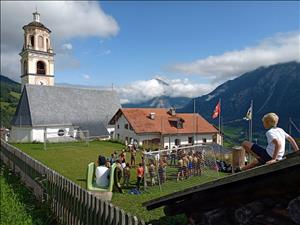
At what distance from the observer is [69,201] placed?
8398 mm

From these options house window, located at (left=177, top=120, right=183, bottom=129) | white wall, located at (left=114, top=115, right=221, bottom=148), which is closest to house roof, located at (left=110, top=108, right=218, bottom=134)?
house window, located at (left=177, top=120, right=183, bottom=129)

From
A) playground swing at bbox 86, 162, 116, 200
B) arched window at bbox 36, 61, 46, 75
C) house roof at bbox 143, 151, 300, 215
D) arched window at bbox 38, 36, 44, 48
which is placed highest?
arched window at bbox 38, 36, 44, 48

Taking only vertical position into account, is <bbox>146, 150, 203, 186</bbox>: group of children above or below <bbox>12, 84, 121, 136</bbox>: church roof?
below

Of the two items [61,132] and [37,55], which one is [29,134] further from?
[37,55]

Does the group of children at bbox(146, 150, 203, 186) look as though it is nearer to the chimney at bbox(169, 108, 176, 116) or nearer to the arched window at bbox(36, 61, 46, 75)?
the chimney at bbox(169, 108, 176, 116)

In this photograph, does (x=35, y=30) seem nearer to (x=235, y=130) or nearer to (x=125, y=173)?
(x=125, y=173)

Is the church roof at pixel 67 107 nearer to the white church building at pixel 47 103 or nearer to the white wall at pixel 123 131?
the white church building at pixel 47 103

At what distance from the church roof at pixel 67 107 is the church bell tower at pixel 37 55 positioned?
4.22 metres

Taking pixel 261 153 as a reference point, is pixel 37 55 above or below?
above

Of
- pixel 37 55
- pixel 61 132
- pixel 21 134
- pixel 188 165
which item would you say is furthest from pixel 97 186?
pixel 37 55

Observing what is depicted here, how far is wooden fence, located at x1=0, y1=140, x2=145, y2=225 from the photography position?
5828 millimetres

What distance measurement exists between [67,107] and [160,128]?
1661 centimetres

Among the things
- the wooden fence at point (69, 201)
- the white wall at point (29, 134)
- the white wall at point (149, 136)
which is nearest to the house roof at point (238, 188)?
the wooden fence at point (69, 201)

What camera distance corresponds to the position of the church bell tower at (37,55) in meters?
58.7
